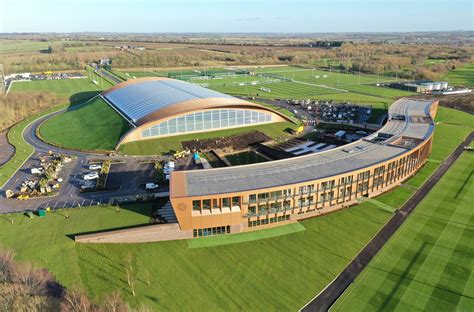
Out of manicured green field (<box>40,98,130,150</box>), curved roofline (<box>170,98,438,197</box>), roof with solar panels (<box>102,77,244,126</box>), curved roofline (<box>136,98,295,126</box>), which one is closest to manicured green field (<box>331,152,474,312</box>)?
curved roofline (<box>170,98,438,197</box>)

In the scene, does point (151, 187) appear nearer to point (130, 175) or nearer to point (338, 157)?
point (130, 175)

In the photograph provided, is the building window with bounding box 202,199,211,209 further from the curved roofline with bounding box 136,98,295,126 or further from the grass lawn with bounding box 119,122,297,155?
the curved roofline with bounding box 136,98,295,126

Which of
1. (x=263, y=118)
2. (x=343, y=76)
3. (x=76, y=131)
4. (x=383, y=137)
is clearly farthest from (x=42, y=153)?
(x=343, y=76)

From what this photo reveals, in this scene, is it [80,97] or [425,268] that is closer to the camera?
[425,268]

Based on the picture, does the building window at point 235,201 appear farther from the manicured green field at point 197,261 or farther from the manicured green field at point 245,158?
the manicured green field at point 245,158

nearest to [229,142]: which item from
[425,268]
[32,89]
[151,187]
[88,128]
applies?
[151,187]

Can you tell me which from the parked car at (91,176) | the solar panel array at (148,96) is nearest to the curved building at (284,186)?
the parked car at (91,176)
